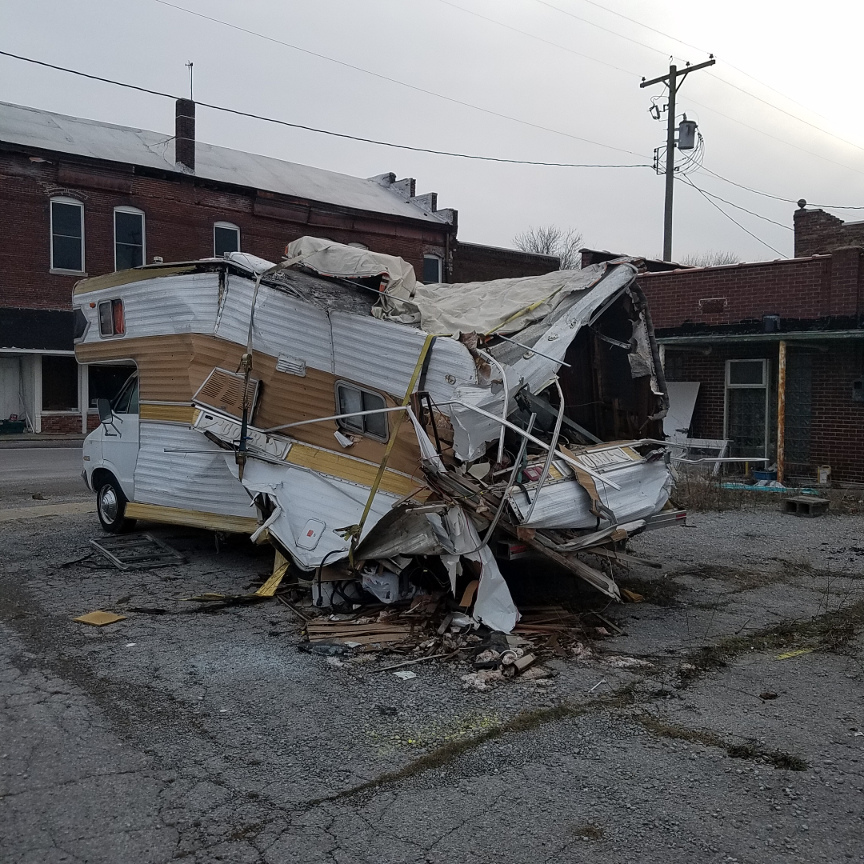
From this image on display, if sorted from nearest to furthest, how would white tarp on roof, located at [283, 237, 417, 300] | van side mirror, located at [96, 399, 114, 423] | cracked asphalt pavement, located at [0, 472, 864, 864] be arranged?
cracked asphalt pavement, located at [0, 472, 864, 864], white tarp on roof, located at [283, 237, 417, 300], van side mirror, located at [96, 399, 114, 423]

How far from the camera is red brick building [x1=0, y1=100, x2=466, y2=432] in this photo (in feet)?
82.8

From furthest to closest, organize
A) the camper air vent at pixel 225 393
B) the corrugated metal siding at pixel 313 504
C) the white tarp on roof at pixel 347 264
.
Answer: the camper air vent at pixel 225 393, the white tarp on roof at pixel 347 264, the corrugated metal siding at pixel 313 504

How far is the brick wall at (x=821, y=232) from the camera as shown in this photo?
2028 centimetres

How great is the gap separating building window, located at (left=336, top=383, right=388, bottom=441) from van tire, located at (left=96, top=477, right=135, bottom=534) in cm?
365

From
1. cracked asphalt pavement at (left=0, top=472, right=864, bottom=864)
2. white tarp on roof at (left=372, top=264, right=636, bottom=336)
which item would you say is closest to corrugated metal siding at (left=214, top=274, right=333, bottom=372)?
white tarp on roof at (left=372, top=264, right=636, bottom=336)

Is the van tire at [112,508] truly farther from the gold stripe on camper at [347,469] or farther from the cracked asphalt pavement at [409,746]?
the gold stripe on camper at [347,469]

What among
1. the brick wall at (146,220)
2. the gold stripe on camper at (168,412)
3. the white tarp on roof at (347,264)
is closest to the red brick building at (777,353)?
the white tarp on roof at (347,264)

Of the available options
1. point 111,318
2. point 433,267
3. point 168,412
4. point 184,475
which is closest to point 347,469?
point 184,475

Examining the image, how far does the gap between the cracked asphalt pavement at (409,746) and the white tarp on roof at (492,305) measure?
2.47 m

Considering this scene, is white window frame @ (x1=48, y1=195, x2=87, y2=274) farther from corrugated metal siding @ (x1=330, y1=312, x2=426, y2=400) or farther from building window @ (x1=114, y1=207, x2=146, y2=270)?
corrugated metal siding @ (x1=330, y1=312, x2=426, y2=400)

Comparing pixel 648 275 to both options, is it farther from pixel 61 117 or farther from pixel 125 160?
pixel 61 117

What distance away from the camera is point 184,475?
8.54m

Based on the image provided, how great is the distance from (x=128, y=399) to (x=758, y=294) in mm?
11832

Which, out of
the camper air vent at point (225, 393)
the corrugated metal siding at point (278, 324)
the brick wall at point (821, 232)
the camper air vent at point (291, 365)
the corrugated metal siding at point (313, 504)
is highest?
the brick wall at point (821, 232)
